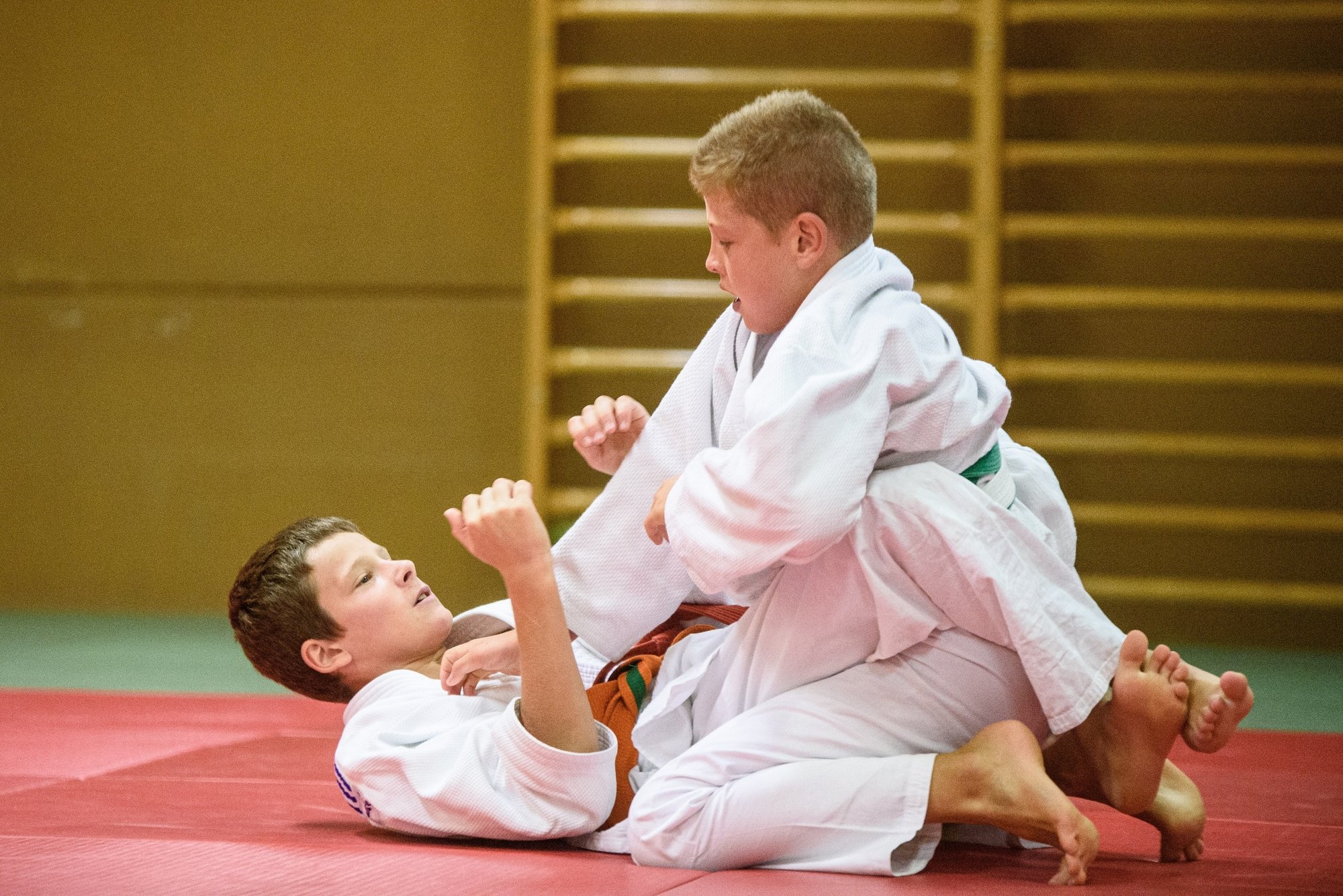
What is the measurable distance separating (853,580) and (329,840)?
75 centimetres

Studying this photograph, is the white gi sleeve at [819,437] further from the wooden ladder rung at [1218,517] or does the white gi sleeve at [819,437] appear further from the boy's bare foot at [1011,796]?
the wooden ladder rung at [1218,517]

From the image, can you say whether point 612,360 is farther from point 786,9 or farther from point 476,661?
point 476,661

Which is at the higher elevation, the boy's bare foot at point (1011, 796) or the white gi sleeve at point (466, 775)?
the boy's bare foot at point (1011, 796)

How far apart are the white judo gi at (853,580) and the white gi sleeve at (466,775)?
0.28ft

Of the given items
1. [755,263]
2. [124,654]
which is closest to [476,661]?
[755,263]

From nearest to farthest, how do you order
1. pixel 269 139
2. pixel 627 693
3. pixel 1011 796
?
pixel 1011 796 < pixel 627 693 < pixel 269 139

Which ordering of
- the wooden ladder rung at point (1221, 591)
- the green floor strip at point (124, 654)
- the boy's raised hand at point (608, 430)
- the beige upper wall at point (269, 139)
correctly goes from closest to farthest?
1. the boy's raised hand at point (608, 430)
2. the green floor strip at point (124, 654)
3. the wooden ladder rung at point (1221, 591)
4. the beige upper wall at point (269, 139)

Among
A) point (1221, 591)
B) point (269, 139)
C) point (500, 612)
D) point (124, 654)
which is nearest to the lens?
point (500, 612)

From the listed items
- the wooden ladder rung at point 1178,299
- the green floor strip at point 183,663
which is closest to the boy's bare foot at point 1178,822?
the green floor strip at point 183,663

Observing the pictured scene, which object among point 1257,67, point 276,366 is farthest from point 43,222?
point 1257,67

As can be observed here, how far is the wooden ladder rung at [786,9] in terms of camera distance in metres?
4.26

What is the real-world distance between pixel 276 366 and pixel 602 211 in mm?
1245

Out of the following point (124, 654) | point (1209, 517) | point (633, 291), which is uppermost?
point (633, 291)

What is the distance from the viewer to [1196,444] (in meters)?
4.13
